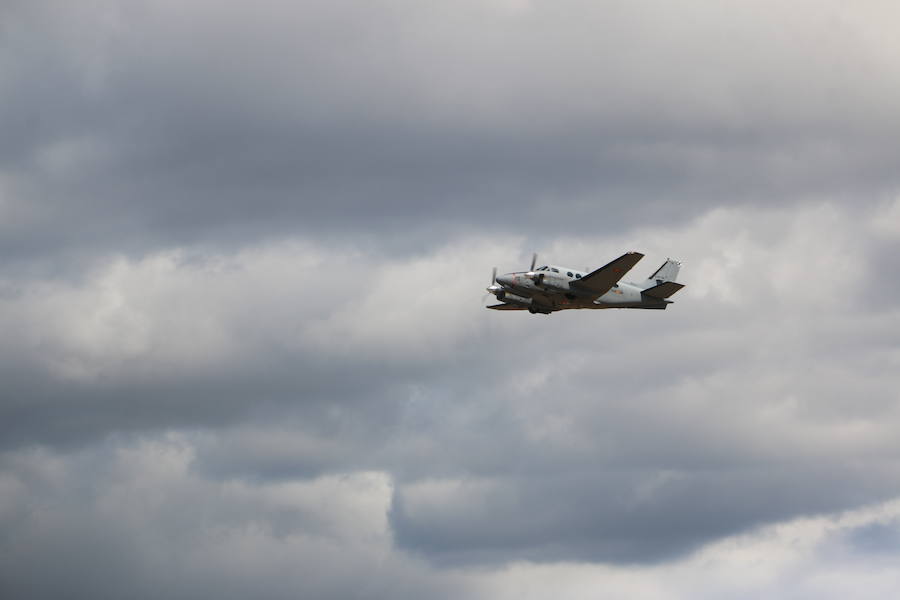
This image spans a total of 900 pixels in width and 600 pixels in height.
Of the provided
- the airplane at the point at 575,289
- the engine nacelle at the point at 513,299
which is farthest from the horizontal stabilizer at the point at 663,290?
the engine nacelle at the point at 513,299

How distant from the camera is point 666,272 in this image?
17050 cm

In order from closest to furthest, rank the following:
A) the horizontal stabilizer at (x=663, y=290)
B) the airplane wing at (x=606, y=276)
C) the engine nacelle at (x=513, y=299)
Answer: the airplane wing at (x=606, y=276) → the engine nacelle at (x=513, y=299) → the horizontal stabilizer at (x=663, y=290)

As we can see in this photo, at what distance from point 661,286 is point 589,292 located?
10.2m

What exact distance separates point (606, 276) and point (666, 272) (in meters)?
20.0

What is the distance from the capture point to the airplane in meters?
153

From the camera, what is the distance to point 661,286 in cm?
16100

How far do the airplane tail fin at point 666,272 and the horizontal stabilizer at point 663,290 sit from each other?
5592 mm

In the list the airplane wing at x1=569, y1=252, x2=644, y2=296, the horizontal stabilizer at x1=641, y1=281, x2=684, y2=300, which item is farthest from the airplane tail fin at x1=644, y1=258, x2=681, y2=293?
the airplane wing at x1=569, y1=252, x2=644, y2=296

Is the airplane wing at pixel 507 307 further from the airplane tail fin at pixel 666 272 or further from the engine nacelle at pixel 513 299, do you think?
the airplane tail fin at pixel 666 272

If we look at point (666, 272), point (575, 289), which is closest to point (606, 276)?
point (575, 289)

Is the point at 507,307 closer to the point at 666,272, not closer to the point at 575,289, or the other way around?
the point at 575,289

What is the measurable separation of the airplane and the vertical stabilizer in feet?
17.1

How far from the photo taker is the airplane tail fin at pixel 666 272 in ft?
554

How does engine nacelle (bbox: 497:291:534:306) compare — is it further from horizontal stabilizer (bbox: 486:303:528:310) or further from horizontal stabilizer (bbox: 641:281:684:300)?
horizontal stabilizer (bbox: 641:281:684:300)
